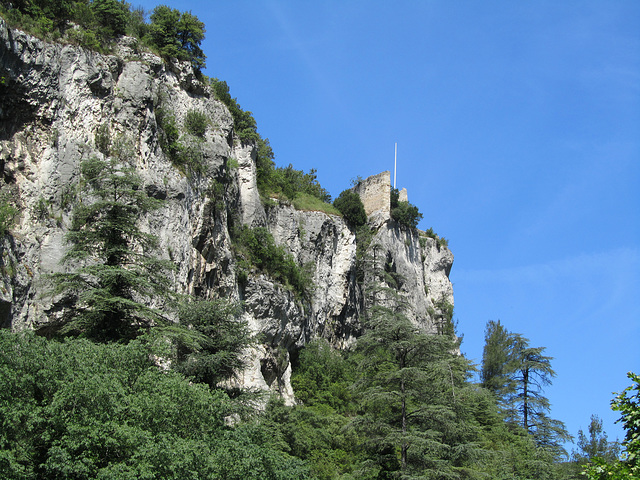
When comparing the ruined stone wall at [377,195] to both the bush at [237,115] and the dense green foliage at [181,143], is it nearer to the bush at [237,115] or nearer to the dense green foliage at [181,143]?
the bush at [237,115]

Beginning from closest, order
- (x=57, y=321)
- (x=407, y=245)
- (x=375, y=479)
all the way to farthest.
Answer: (x=57, y=321) → (x=375, y=479) → (x=407, y=245)

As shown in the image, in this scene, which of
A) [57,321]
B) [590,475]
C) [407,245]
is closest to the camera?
[590,475]

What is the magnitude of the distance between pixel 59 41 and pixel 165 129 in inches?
198

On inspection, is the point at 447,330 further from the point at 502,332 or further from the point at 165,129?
the point at 165,129

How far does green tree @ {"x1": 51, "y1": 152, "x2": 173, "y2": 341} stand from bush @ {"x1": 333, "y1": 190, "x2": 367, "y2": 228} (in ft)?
78.3

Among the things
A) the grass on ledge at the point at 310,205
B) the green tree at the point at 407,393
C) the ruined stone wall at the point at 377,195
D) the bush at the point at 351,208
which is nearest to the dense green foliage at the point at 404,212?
the ruined stone wall at the point at 377,195

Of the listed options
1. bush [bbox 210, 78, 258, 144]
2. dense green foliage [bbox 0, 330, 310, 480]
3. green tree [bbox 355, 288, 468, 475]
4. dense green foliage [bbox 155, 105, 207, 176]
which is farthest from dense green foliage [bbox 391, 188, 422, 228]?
dense green foliage [bbox 0, 330, 310, 480]

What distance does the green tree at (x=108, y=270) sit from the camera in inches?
659

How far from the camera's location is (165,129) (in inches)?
1009

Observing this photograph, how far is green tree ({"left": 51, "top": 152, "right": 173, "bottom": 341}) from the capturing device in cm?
1675

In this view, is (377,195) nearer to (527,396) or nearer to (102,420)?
(527,396)

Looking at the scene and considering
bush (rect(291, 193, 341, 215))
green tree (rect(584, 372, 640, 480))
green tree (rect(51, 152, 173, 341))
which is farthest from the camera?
bush (rect(291, 193, 341, 215))

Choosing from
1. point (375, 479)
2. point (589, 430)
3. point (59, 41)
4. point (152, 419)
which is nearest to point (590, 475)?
point (152, 419)

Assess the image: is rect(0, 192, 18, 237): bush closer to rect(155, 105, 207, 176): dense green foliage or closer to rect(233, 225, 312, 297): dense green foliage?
rect(155, 105, 207, 176): dense green foliage
